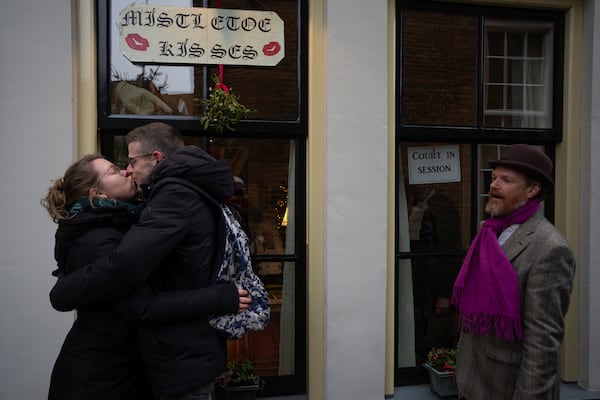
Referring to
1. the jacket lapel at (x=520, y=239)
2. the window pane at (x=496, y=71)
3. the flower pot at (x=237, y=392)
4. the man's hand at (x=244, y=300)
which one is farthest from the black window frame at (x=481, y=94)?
the flower pot at (x=237, y=392)

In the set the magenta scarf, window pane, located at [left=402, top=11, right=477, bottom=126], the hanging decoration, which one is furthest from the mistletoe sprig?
the magenta scarf

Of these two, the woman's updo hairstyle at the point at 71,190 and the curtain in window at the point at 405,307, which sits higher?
the woman's updo hairstyle at the point at 71,190

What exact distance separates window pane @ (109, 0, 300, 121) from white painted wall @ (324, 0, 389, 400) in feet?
1.00

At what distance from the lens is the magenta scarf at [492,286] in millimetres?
2182

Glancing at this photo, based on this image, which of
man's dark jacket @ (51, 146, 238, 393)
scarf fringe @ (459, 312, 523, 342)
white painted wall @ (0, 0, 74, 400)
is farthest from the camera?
white painted wall @ (0, 0, 74, 400)

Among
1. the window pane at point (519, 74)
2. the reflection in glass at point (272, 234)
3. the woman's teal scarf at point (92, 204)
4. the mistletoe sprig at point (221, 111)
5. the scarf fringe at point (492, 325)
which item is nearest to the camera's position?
the woman's teal scarf at point (92, 204)

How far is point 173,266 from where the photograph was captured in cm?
202

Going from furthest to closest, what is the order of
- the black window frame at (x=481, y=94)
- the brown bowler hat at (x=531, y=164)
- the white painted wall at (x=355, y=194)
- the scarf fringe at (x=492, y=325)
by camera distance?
the black window frame at (x=481, y=94), the white painted wall at (x=355, y=194), the brown bowler hat at (x=531, y=164), the scarf fringe at (x=492, y=325)

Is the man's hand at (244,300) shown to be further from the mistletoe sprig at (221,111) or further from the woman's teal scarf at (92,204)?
the mistletoe sprig at (221,111)

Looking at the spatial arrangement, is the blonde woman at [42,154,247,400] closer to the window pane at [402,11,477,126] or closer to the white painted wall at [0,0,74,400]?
the white painted wall at [0,0,74,400]

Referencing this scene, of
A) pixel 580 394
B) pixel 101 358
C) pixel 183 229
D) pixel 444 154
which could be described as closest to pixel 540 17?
pixel 444 154

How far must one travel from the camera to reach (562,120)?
3771 mm

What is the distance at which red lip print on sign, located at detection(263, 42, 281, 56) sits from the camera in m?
3.38

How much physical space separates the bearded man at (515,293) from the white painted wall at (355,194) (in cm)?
88
